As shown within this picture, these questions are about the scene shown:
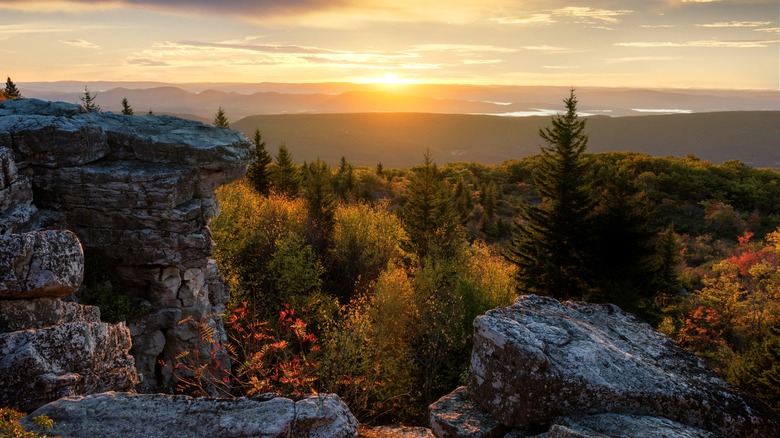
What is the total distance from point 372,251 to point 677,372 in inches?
1150

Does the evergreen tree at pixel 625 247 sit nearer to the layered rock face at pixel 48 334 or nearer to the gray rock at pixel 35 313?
the layered rock face at pixel 48 334

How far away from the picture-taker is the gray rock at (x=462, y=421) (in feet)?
33.8

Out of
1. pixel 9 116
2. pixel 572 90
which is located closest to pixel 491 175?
pixel 572 90

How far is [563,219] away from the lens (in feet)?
76.3

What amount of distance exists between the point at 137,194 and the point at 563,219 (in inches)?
756

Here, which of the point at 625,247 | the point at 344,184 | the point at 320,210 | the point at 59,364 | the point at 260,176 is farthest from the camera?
the point at 344,184

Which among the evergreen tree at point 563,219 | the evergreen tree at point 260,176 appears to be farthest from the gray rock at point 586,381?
the evergreen tree at point 260,176

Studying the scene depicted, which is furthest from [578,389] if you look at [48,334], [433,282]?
[433,282]

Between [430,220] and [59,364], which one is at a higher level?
[59,364]

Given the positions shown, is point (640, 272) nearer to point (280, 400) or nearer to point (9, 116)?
point (280, 400)

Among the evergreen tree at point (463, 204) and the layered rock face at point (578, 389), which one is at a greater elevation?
the layered rock face at point (578, 389)

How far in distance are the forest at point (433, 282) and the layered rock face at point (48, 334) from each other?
7.94 ft

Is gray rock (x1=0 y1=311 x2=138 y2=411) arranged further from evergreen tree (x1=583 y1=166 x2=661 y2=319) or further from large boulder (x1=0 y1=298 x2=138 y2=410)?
evergreen tree (x1=583 y1=166 x2=661 y2=319)

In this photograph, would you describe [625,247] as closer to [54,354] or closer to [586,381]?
[586,381]
